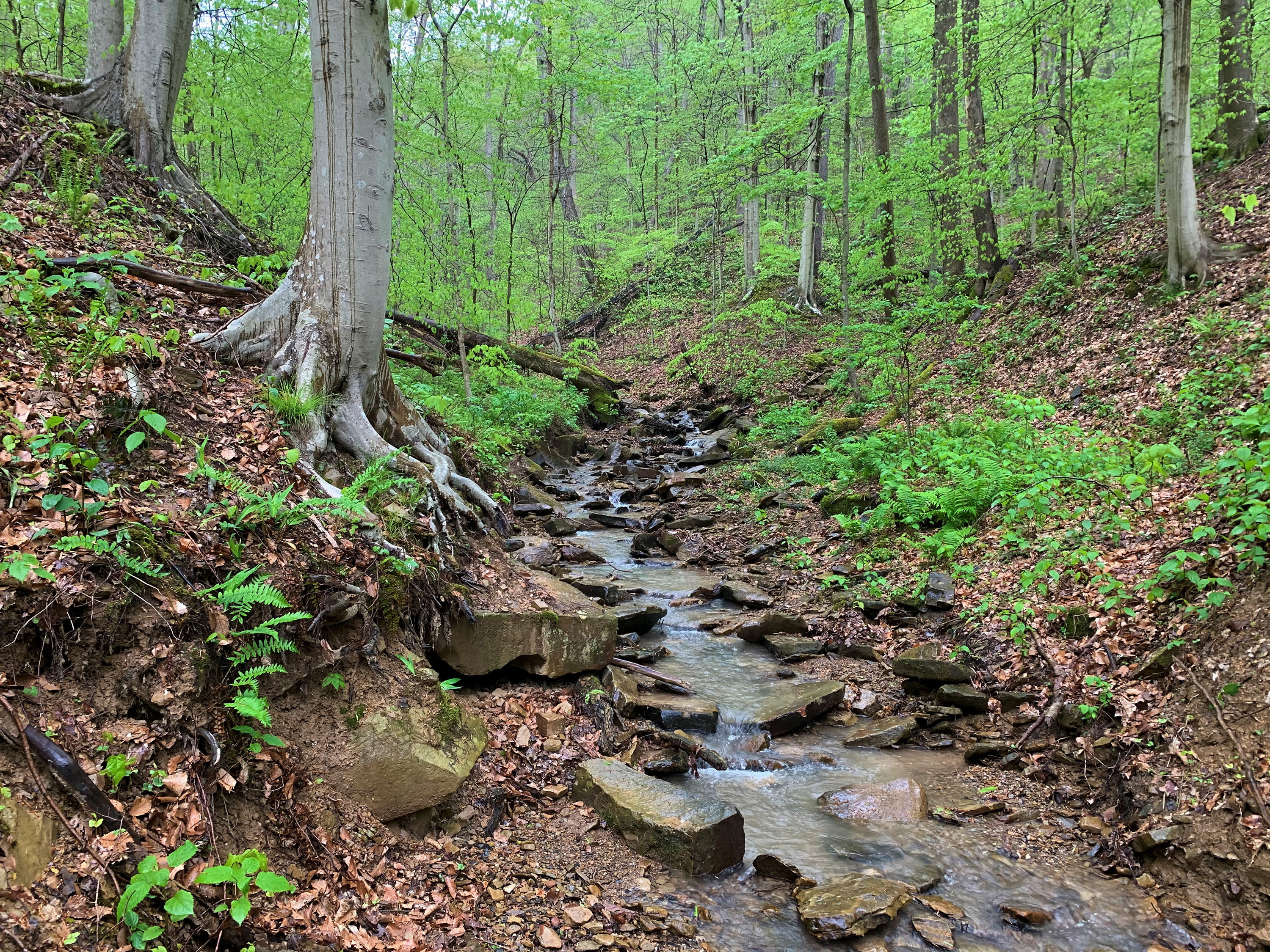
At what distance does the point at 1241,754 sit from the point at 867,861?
8.01 ft

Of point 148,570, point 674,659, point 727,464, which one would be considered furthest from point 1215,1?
point 148,570

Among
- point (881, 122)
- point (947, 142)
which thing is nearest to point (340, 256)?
point (947, 142)

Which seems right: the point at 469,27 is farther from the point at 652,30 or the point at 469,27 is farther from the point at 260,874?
the point at 652,30

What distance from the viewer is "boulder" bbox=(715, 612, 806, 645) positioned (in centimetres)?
824

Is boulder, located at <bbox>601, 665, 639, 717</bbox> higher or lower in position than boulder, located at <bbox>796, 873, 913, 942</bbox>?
higher

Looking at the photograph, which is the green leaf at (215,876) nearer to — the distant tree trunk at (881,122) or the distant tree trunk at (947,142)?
the distant tree trunk at (881,122)

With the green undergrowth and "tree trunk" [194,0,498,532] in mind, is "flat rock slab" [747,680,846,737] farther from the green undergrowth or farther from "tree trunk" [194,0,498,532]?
the green undergrowth

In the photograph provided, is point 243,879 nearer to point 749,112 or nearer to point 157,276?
point 157,276

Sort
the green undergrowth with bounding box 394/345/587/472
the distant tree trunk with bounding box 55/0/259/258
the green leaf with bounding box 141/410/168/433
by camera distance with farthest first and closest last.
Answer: the green undergrowth with bounding box 394/345/587/472 < the distant tree trunk with bounding box 55/0/259/258 < the green leaf with bounding box 141/410/168/433

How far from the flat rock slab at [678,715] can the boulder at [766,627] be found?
1.99 metres

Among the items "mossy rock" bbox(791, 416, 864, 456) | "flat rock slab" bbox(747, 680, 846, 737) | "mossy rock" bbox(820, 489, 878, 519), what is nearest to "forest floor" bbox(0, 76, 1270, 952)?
"flat rock slab" bbox(747, 680, 846, 737)

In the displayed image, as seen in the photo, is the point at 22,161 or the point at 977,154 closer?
the point at 22,161

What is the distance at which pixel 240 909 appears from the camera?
262cm

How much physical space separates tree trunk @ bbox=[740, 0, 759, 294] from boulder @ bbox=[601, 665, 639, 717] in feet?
56.7
